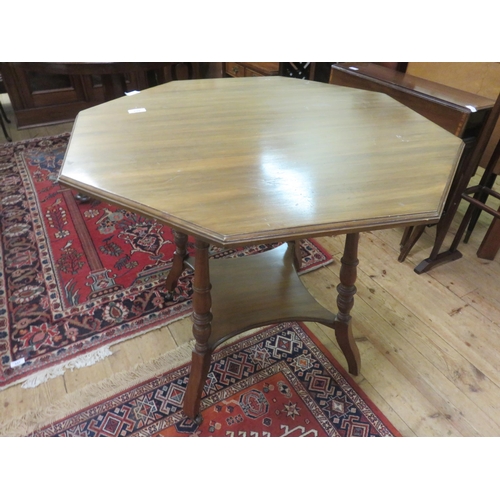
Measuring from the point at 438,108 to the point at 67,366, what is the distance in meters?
1.93

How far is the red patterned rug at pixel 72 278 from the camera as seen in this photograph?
154 centimetres

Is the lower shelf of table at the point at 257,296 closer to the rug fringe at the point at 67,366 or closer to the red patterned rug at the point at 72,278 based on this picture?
the red patterned rug at the point at 72,278

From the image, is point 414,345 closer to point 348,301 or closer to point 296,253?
point 348,301

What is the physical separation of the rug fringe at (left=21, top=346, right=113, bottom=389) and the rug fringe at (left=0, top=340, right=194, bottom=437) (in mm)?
108

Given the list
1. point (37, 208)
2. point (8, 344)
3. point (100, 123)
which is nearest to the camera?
point (100, 123)

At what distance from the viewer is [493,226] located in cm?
196

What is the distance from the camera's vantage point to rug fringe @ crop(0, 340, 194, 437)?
4.22 ft

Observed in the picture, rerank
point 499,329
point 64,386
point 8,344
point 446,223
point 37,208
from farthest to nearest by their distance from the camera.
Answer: point 37,208 → point 446,223 → point 499,329 → point 8,344 → point 64,386

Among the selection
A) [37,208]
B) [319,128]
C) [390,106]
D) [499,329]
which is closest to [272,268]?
[319,128]

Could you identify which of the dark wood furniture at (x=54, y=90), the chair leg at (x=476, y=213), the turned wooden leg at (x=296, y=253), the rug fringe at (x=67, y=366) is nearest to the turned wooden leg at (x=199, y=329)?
the rug fringe at (x=67, y=366)

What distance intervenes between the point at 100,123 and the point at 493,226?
188cm

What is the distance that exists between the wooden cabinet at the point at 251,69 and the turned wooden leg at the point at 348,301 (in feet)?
9.07

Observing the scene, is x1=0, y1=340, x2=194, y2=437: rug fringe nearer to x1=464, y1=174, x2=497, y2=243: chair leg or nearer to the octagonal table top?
the octagonal table top

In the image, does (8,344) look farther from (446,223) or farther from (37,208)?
(446,223)
